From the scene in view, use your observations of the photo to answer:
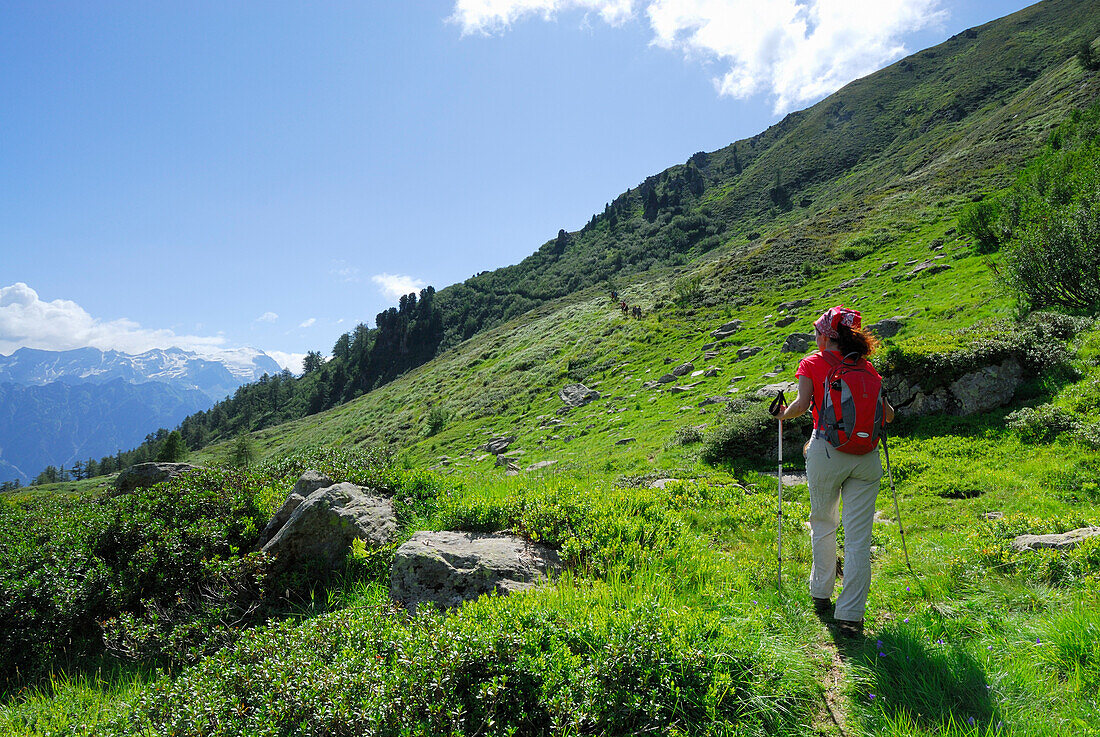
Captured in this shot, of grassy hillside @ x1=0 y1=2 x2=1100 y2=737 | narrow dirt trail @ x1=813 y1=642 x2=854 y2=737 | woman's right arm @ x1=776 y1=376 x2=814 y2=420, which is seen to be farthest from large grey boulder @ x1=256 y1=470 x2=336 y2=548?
woman's right arm @ x1=776 y1=376 x2=814 y2=420

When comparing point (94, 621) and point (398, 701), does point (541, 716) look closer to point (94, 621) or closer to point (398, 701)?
point (398, 701)

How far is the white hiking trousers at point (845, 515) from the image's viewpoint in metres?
4.71

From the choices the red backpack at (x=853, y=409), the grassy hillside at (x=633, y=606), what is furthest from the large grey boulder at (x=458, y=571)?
the red backpack at (x=853, y=409)

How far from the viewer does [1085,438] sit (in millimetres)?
9023

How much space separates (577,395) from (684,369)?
7.68m

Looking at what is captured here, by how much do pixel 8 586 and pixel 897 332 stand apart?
26.7 metres

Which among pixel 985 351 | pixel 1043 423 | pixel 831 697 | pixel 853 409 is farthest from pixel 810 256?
pixel 831 697

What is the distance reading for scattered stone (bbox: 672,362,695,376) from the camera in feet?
92.0

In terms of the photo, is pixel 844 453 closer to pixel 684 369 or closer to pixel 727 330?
pixel 684 369

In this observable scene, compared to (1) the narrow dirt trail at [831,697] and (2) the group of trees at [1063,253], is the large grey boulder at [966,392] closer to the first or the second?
(2) the group of trees at [1063,253]

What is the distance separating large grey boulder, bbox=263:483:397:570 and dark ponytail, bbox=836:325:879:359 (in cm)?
659

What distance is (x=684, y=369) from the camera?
93.1ft

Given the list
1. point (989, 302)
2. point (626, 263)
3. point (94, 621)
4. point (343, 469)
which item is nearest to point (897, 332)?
point (989, 302)

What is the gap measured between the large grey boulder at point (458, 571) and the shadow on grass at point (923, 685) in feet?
10.2
